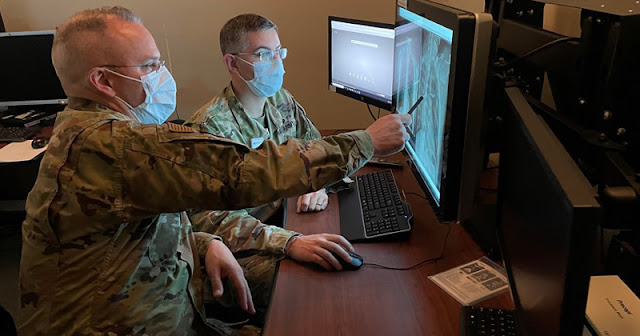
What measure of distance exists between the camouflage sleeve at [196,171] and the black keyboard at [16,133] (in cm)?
176

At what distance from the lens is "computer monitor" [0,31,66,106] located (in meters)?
2.50

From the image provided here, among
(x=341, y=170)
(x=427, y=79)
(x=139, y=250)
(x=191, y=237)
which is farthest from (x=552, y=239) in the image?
(x=191, y=237)

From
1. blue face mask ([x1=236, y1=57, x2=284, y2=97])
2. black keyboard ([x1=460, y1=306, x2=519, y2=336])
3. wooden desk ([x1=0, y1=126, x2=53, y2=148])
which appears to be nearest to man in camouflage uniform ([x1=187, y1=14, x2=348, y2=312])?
blue face mask ([x1=236, y1=57, x2=284, y2=97])

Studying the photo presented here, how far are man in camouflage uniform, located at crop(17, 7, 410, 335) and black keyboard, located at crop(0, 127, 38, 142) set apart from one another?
59.9 inches

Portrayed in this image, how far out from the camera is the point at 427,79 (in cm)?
124

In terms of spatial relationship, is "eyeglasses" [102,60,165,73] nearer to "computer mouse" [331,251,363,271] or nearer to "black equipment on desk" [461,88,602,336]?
"computer mouse" [331,251,363,271]

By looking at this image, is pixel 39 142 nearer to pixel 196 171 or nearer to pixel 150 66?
pixel 150 66

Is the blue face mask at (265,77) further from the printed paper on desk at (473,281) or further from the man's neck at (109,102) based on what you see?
the printed paper on desk at (473,281)

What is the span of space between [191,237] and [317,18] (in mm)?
1601

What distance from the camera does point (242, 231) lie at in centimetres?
139

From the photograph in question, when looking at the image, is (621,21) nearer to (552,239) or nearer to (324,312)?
(552,239)

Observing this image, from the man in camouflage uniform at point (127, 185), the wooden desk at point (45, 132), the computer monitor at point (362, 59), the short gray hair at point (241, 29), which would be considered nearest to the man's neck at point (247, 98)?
the short gray hair at point (241, 29)

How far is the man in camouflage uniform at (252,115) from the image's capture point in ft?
4.70

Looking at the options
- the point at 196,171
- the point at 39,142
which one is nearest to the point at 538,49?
the point at 196,171
